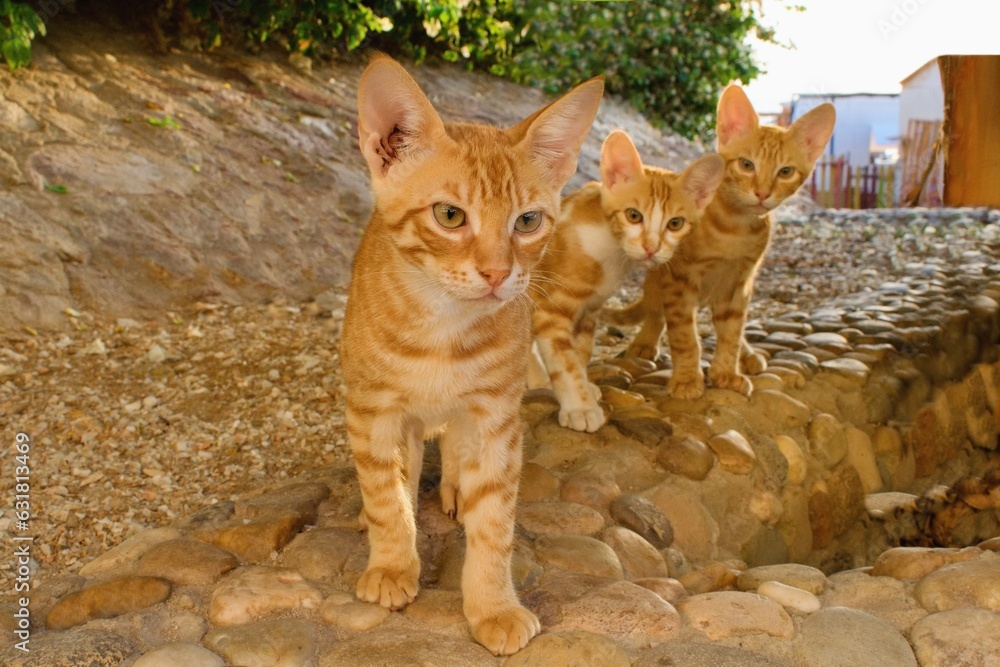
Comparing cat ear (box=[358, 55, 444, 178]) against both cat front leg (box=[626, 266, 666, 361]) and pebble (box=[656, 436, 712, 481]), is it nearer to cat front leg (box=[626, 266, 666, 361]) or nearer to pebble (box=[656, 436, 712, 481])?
A: pebble (box=[656, 436, 712, 481])

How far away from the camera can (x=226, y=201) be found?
5.56 meters

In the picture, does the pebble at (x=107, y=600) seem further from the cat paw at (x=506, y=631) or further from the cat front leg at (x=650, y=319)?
the cat front leg at (x=650, y=319)

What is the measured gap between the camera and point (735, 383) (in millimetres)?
4051

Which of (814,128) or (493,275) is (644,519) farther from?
(814,128)

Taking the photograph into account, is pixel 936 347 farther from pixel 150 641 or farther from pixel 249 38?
pixel 249 38

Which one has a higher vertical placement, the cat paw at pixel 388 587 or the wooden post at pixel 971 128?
the wooden post at pixel 971 128

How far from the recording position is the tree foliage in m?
7.63

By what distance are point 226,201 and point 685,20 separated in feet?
24.1

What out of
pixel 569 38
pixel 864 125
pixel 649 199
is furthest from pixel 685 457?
pixel 864 125

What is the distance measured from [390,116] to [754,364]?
266 cm

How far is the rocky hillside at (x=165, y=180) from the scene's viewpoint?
465 centimetres

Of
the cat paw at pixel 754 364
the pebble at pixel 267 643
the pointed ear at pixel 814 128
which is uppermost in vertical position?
the pointed ear at pixel 814 128

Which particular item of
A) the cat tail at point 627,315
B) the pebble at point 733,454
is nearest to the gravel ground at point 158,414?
the cat tail at point 627,315

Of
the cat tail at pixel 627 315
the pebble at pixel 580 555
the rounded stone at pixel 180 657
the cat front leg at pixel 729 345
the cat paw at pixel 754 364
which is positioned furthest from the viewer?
the cat tail at pixel 627 315
